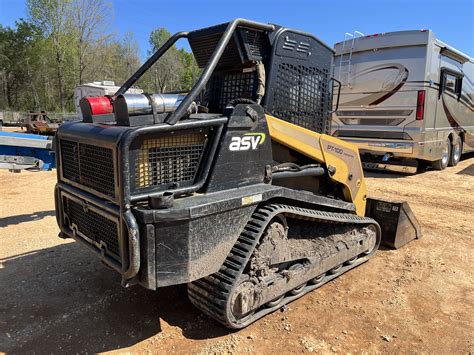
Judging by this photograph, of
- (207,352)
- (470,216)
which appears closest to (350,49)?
(470,216)

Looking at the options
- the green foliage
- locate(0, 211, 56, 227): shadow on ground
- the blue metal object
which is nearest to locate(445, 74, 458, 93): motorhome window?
the blue metal object

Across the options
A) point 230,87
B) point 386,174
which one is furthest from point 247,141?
point 386,174

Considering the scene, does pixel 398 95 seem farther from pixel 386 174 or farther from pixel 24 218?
pixel 24 218

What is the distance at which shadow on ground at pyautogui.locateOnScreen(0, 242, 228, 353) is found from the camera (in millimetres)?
3176

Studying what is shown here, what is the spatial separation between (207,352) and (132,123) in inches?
71.0

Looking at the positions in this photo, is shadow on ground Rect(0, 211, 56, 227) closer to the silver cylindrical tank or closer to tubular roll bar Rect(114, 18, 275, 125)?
tubular roll bar Rect(114, 18, 275, 125)

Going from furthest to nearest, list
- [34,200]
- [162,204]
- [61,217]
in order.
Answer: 1. [34,200]
2. [61,217]
3. [162,204]

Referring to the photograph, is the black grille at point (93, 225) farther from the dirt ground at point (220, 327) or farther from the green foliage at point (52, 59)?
the green foliage at point (52, 59)

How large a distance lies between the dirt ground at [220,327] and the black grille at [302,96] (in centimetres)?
174

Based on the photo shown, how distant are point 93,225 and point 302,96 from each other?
233 cm

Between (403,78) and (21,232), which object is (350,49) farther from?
(21,232)

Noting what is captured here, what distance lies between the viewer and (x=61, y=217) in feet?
12.2

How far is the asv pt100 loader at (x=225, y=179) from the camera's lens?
108 inches

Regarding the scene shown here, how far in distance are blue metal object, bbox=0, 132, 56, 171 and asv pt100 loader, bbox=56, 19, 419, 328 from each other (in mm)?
2930
